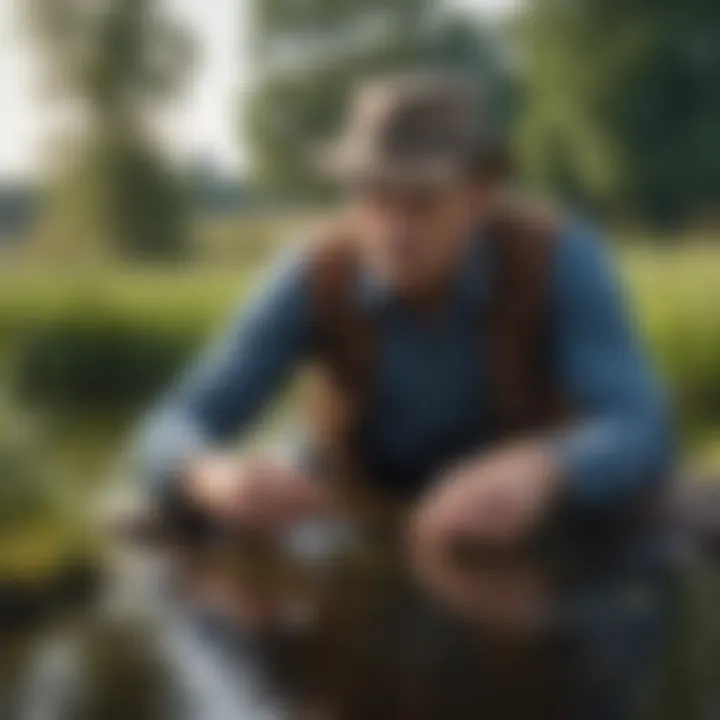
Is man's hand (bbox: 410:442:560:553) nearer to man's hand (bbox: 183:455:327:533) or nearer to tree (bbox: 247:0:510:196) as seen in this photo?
man's hand (bbox: 183:455:327:533)

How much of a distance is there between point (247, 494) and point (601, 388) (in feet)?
0.78

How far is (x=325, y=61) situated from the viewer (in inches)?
40.5

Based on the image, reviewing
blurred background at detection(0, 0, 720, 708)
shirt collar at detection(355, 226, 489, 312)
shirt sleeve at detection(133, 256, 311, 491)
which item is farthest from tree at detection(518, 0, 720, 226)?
shirt sleeve at detection(133, 256, 311, 491)

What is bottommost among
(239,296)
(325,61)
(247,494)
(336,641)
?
(336,641)

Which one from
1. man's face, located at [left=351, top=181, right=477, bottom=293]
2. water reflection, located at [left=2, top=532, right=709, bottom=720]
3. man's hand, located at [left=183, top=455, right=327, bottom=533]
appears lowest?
water reflection, located at [left=2, top=532, right=709, bottom=720]

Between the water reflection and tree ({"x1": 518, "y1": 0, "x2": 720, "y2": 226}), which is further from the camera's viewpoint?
tree ({"x1": 518, "y1": 0, "x2": 720, "y2": 226})

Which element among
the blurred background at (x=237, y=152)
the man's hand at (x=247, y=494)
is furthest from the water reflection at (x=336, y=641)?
the blurred background at (x=237, y=152)

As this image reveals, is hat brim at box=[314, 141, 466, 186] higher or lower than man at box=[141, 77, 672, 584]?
higher

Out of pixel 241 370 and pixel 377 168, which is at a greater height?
pixel 377 168

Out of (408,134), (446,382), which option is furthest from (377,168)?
(446,382)

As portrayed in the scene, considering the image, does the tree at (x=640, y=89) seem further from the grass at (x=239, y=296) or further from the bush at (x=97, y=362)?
the bush at (x=97, y=362)

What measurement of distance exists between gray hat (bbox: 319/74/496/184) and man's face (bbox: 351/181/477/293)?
0.04 feet

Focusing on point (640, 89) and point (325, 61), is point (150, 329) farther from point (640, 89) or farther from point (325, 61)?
point (640, 89)

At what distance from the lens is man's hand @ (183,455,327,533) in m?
0.98
